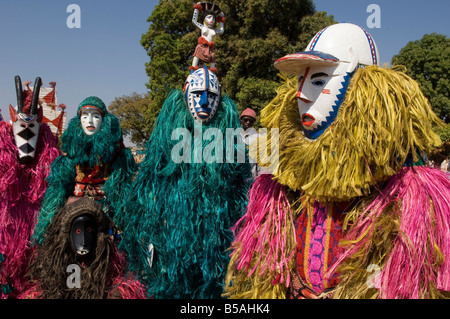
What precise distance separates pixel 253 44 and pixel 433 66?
5697mm

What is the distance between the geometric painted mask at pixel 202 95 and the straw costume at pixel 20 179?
5.29 ft

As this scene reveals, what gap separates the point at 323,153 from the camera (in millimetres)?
1724

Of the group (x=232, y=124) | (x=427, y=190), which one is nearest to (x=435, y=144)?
(x=427, y=190)

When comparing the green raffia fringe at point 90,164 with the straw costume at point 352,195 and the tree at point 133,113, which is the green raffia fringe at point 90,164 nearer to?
the straw costume at point 352,195

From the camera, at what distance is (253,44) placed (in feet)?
31.5

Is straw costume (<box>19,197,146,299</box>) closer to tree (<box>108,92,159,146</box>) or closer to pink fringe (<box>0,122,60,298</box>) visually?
pink fringe (<box>0,122,60,298</box>)

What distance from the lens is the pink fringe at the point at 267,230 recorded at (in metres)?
1.91

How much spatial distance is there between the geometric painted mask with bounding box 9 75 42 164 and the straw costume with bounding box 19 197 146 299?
2.73 ft

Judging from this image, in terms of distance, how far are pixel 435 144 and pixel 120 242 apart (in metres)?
2.25

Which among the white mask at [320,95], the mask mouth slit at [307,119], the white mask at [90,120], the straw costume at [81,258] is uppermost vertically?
the white mask at [90,120]

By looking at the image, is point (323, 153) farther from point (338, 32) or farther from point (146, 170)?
point (146, 170)

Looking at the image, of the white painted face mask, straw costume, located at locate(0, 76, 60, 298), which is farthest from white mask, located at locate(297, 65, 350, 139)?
straw costume, located at locate(0, 76, 60, 298)

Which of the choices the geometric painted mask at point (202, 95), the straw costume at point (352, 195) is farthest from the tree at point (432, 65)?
the straw costume at point (352, 195)

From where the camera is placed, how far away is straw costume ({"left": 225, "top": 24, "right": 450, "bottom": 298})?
1.55 metres
